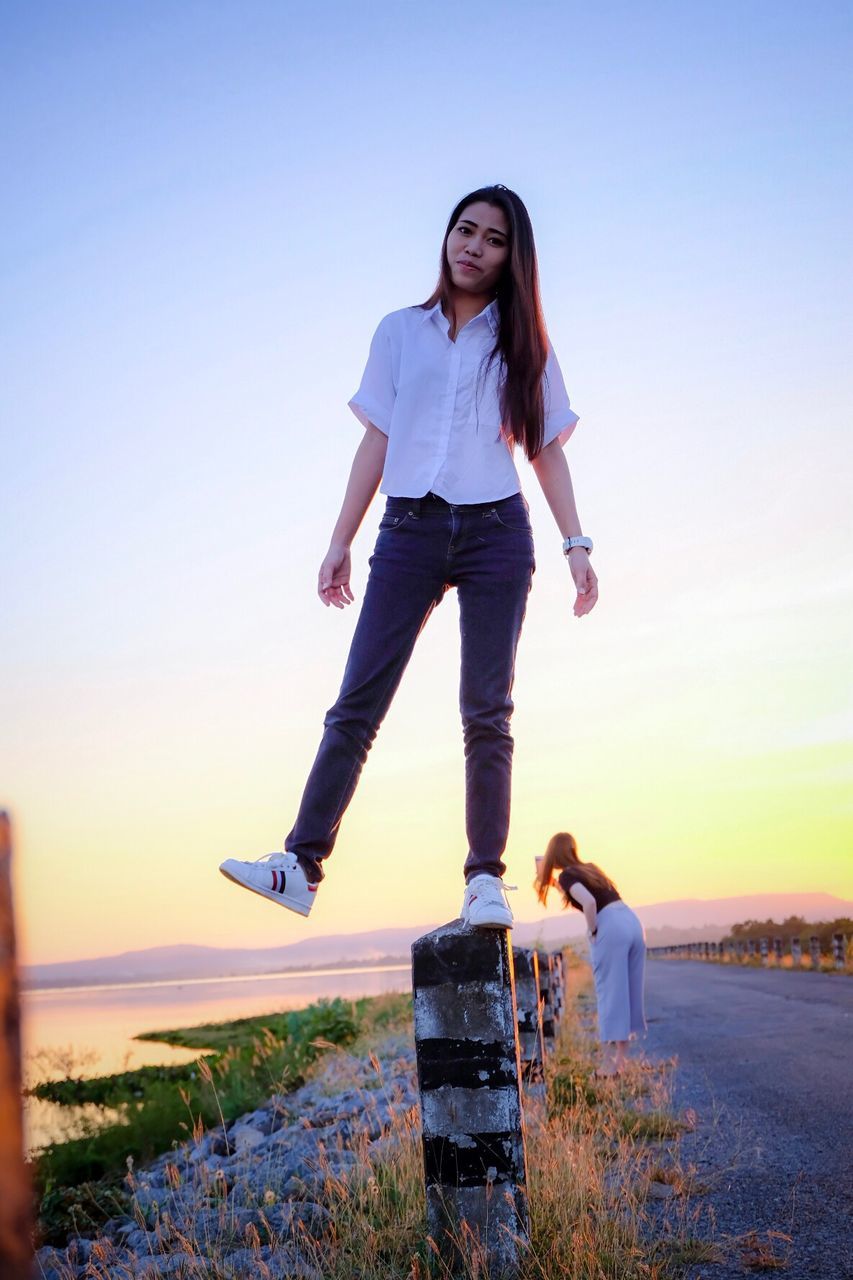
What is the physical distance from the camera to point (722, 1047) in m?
9.71

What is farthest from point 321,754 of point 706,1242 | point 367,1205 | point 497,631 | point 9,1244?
point 9,1244

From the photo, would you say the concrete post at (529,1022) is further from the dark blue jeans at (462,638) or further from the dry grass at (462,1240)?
the dark blue jeans at (462,638)

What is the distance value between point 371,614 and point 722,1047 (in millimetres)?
7648

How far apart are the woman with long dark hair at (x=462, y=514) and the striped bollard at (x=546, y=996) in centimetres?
469

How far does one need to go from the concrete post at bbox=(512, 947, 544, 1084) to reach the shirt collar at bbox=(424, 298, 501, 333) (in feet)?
11.6

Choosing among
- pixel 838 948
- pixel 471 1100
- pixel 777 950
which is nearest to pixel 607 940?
pixel 471 1100

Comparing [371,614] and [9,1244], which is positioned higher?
[371,614]

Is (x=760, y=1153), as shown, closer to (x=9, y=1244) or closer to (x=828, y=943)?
(x=9, y=1244)

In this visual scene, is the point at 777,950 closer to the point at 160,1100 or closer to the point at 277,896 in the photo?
the point at 160,1100

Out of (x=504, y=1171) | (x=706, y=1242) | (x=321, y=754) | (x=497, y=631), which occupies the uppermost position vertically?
(x=497, y=631)

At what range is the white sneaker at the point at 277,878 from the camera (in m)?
3.36

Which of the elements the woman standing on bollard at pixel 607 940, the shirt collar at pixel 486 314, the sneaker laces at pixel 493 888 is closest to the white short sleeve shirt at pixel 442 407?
the shirt collar at pixel 486 314

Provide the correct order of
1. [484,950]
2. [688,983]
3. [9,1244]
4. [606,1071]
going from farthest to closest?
[688,983]
[606,1071]
[484,950]
[9,1244]

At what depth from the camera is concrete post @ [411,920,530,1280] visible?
3.12m
